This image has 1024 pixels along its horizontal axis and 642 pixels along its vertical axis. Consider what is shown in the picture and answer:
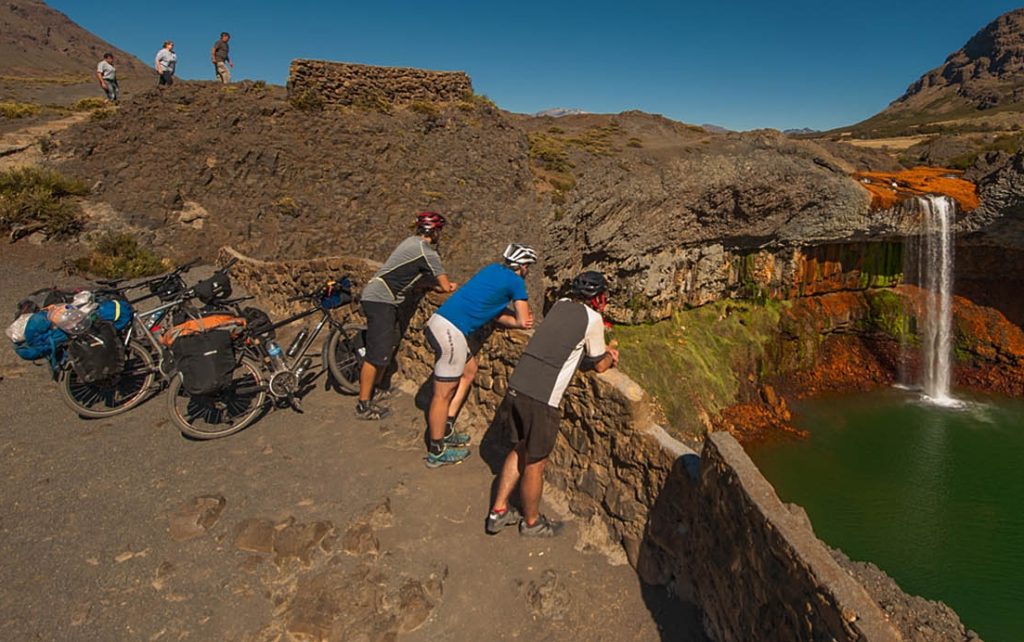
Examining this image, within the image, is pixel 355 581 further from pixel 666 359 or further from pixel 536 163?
pixel 536 163

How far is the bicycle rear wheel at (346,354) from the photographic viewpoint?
6.82m

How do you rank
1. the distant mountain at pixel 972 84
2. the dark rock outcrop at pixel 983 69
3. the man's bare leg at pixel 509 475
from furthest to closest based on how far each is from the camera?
the dark rock outcrop at pixel 983 69 < the distant mountain at pixel 972 84 < the man's bare leg at pixel 509 475

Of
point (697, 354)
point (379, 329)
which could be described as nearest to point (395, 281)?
point (379, 329)

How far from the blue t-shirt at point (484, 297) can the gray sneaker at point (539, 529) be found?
6.01 ft

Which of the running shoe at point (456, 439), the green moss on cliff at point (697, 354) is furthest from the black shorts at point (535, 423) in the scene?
the green moss on cliff at point (697, 354)

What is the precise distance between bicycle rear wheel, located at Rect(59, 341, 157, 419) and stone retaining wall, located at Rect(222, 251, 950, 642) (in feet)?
13.6

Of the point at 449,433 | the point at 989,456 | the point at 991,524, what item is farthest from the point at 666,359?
the point at 449,433

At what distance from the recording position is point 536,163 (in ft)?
99.6

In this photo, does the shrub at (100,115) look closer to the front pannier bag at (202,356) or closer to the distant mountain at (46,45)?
the front pannier bag at (202,356)

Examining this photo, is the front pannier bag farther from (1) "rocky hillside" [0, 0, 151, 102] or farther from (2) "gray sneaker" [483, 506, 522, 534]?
(1) "rocky hillside" [0, 0, 151, 102]

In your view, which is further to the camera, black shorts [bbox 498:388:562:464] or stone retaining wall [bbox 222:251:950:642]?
black shorts [bbox 498:388:562:464]

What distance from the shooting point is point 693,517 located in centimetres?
374

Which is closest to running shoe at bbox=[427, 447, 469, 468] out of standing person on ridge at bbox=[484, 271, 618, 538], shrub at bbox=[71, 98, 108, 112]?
standing person on ridge at bbox=[484, 271, 618, 538]

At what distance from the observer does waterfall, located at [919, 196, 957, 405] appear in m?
15.5
